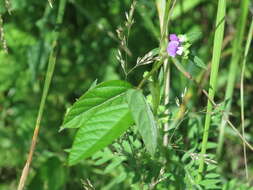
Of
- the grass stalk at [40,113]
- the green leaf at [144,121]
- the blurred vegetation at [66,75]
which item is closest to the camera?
the green leaf at [144,121]

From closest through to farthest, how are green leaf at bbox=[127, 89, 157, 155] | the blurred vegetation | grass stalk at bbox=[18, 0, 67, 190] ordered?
green leaf at bbox=[127, 89, 157, 155] → grass stalk at bbox=[18, 0, 67, 190] → the blurred vegetation

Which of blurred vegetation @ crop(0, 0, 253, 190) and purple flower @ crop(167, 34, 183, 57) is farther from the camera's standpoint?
blurred vegetation @ crop(0, 0, 253, 190)

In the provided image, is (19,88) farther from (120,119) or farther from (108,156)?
(120,119)

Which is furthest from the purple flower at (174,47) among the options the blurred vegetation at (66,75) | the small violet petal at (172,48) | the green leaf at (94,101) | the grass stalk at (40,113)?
the blurred vegetation at (66,75)

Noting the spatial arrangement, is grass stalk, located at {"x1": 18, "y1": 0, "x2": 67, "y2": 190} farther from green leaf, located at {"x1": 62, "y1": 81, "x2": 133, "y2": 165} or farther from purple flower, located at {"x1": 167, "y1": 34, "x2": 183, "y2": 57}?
purple flower, located at {"x1": 167, "y1": 34, "x2": 183, "y2": 57}

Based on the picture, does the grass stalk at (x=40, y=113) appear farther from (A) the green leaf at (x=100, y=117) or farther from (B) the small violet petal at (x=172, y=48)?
(B) the small violet petal at (x=172, y=48)

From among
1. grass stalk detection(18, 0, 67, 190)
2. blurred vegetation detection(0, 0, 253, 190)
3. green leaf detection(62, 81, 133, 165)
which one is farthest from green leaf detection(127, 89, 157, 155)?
blurred vegetation detection(0, 0, 253, 190)

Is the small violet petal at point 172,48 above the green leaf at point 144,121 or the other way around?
above

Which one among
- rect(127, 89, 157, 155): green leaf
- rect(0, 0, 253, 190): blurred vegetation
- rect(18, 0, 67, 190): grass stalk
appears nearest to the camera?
rect(127, 89, 157, 155): green leaf
